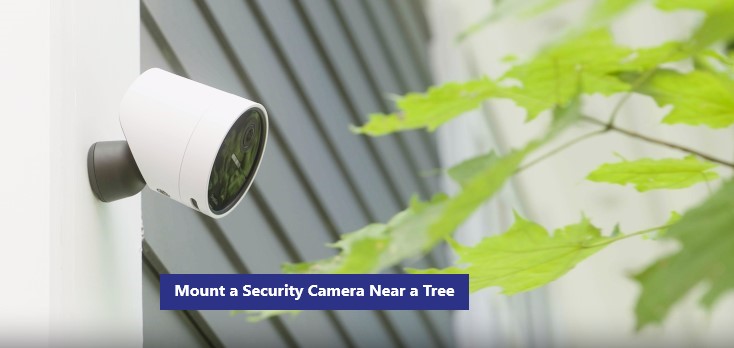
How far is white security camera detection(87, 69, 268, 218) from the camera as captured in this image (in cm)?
71

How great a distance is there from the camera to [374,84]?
1.82 metres

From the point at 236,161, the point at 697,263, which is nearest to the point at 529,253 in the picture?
the point at 697,263

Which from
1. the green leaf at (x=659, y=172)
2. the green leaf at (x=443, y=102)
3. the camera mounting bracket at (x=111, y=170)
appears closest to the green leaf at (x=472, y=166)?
the green leaf at (x=443, y=102)

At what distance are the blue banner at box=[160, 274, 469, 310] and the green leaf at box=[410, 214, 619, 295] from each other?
18cm

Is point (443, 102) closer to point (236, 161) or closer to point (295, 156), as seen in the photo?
point (236, 161)

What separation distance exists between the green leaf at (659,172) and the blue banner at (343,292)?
17 cm

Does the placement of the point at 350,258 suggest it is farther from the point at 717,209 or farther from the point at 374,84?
the point at 374,84

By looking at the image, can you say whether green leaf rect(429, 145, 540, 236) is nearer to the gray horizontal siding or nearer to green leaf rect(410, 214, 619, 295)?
green leaf rect(410, 214, 619, 295)

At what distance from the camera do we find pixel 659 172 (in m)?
0.56

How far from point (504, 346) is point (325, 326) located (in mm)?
954

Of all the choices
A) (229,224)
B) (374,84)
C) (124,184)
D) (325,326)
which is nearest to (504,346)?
(374,84)

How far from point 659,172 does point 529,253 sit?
0.34 feet

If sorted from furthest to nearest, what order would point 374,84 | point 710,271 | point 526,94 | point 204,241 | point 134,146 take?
point 374,84 → point 204,241 → point 134,146 → point 526,94 → point 710,271

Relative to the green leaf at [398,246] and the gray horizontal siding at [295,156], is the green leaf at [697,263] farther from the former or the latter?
the gray horizontal siding at [295,156]
